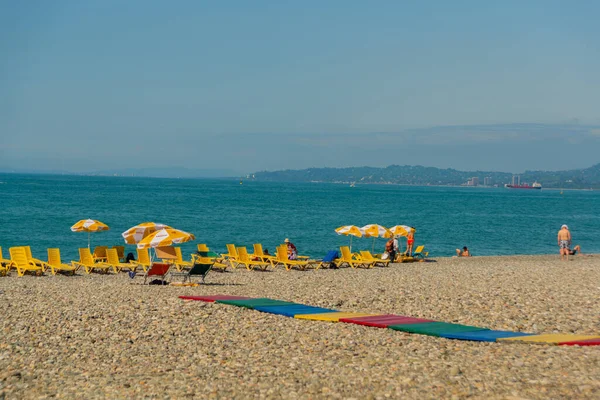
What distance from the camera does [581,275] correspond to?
17.7m

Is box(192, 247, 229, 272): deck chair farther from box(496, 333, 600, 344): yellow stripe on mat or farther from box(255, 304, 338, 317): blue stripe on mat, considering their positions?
box(496, 333, 600, 344): yellow stripe on mat

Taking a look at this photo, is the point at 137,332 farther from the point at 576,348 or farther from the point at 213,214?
the point at 213,214

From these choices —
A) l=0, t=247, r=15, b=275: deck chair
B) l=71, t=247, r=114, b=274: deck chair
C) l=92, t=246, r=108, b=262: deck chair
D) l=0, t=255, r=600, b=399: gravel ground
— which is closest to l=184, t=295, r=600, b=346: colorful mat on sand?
l=0, t=255, r=600, b=399: gravel ground

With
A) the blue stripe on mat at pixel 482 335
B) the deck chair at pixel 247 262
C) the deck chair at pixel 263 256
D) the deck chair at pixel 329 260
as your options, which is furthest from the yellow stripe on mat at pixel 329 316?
the deck chair at pixel 329 260

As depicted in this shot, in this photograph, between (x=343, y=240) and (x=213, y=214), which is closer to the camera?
(x=343, y=240)

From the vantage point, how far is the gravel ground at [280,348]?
6.90 meters

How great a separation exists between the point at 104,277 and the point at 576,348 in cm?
1261

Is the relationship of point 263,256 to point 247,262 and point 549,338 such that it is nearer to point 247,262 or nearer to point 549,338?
point 247,262

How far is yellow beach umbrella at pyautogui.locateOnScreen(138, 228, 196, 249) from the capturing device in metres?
15.5

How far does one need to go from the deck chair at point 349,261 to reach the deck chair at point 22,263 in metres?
8.69

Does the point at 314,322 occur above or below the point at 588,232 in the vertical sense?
above

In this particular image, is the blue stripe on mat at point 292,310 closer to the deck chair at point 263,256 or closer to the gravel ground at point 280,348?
the gravel ground at point 280,348

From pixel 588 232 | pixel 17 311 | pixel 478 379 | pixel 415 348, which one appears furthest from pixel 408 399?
pixel 588 232

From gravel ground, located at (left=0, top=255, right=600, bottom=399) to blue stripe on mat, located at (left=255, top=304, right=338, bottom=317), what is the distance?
19cm
